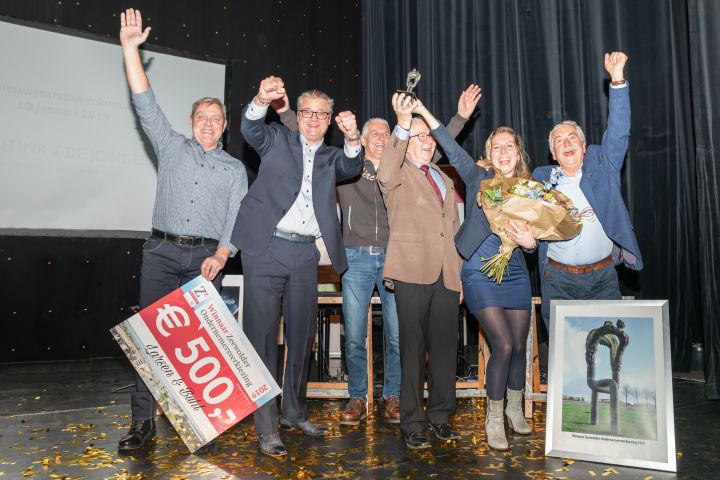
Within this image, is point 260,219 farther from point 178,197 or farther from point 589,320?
point 589,320

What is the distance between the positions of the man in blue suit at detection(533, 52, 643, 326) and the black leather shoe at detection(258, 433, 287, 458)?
145 cm

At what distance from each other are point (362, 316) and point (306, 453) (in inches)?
35.8

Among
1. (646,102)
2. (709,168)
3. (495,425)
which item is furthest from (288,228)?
(646,102)

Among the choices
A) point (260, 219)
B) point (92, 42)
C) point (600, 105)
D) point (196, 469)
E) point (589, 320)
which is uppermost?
point (92, 42)

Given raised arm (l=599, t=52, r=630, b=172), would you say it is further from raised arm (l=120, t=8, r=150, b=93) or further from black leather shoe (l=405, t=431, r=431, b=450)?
raised arm (l=120, t=8, r=150, b=93)

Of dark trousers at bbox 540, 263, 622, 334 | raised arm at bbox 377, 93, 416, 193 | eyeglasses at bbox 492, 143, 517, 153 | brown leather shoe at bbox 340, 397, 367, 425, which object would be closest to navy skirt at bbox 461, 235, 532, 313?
dark trousers at bbox 540, 263, 622, 334

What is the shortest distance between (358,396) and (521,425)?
0.91 m

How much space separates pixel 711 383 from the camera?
357 centimetres

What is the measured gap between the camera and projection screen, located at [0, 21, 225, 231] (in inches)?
190

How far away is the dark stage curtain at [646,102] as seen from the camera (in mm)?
3705

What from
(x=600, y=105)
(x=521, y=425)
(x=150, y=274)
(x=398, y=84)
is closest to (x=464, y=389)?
(x=521, y=425)

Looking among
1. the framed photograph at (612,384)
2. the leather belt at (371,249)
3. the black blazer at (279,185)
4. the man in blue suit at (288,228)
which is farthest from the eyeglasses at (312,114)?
the framed photograph at (612,384)

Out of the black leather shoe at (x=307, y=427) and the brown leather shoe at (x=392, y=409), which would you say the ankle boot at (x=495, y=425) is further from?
the black leather shoe at (x=307, y=427)

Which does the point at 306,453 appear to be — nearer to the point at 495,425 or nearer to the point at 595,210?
the point at 495,425
